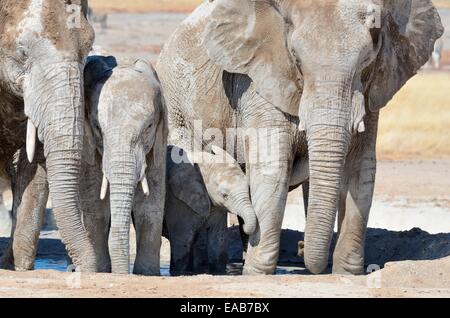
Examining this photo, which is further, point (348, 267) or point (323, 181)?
point (348, 267)

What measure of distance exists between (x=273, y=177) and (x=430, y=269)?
1507 millimetres

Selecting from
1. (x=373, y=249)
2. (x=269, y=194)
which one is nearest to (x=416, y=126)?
(x=373, y=249)

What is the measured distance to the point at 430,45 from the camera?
12211mm

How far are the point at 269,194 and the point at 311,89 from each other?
112cm

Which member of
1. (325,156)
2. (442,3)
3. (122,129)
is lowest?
(325,156)

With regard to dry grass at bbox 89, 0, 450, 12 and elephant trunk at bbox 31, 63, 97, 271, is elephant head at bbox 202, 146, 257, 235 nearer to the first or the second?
elephant trunk at bbox 31, 63, 97, 271

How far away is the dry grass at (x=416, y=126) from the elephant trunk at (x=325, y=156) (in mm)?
10038

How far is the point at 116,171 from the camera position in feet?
35.6

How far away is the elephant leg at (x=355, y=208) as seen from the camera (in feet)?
39.8

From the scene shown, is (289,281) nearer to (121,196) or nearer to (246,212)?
(121,196)

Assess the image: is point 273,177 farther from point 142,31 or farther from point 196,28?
point 142,31

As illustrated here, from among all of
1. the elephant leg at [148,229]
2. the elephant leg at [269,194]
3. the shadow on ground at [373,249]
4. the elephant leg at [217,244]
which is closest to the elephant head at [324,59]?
the elephant leg at [269,194]

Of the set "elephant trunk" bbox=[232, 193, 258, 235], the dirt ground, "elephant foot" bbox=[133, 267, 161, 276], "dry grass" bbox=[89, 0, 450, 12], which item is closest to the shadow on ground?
"elephant trunk" bbox=[232, 193, 258, 235]
